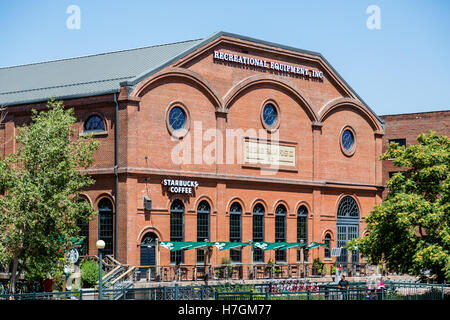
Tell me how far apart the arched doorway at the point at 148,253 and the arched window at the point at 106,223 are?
1846 mm

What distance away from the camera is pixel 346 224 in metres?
62.8

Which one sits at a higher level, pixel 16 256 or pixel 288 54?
pixel 288 54

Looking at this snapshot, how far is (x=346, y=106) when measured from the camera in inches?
2502

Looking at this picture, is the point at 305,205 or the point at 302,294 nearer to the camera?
the point at 302,294

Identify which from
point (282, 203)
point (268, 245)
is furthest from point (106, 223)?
point (282, 203)

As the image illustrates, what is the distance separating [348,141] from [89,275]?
2488 cm

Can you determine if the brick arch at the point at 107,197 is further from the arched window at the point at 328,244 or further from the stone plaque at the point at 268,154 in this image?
the arched window at the point at 328,244

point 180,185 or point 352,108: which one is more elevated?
point 352,108

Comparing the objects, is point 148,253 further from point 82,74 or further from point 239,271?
point 82,74

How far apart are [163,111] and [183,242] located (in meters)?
7.73
